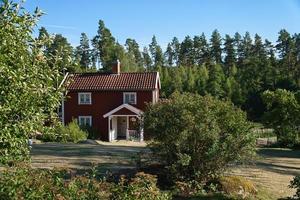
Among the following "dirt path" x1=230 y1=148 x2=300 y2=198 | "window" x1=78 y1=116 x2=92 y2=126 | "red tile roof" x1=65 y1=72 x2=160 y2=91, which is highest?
"red tile roof" x1=65 y1=72 x2=160 y2=91

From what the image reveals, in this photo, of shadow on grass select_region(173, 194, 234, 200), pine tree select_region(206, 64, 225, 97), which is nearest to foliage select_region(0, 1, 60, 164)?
shadow on grass select_region(173, 194, 234, 200)

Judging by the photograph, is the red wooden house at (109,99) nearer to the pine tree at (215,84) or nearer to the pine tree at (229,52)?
the pine tree at (215,84)

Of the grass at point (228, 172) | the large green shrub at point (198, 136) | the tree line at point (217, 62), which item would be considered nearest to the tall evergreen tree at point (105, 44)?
the tree line at point (217, 62)

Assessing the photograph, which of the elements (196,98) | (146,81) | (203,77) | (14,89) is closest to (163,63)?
(203,77)

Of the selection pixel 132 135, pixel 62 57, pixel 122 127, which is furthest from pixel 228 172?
pixel 122 127

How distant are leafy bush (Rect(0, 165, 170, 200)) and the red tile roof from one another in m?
33.9

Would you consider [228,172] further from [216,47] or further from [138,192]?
[216,47]

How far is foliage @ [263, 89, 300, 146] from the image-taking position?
31.9m

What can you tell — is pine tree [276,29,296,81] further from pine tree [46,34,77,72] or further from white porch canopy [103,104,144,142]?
pine tree [46,34,77,72]

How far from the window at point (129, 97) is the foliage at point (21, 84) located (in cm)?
3505

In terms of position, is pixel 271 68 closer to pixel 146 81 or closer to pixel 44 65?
pixel 146 81

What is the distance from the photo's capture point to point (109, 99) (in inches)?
1674

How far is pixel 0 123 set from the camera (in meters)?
5.80

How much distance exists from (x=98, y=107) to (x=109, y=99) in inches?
50.9
